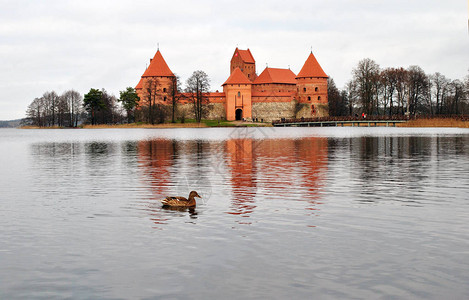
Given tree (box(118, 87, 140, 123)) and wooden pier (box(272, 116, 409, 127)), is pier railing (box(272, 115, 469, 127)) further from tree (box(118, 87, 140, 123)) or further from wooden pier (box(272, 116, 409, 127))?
tree (box(118, 87, 140, 123))

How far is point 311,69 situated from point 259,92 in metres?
12.3

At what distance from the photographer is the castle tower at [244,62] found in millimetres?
114144

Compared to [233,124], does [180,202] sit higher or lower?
lower

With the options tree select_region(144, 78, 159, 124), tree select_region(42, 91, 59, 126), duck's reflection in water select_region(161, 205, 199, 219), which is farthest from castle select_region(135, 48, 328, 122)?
duck's reflection in water select_region(161, 205, 199, 219)

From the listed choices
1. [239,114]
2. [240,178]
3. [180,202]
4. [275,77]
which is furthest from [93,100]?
[180,202]

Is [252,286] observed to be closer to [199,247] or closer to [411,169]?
[199,247]

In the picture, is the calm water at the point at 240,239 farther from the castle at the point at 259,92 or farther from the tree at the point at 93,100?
the castle at the point at 259,92

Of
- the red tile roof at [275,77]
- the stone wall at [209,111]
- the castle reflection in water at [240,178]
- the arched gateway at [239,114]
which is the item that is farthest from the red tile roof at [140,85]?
the castle reflection in water at [240,178]

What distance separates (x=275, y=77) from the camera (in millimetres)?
111688

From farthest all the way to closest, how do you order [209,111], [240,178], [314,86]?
[314,86] → [209,111] → [240,178]

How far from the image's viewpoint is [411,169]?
1730 cm

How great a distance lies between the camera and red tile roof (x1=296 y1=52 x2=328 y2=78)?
106438 millimetres

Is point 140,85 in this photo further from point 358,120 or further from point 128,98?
point 358,120

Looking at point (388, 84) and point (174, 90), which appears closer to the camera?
point (388, 84)
